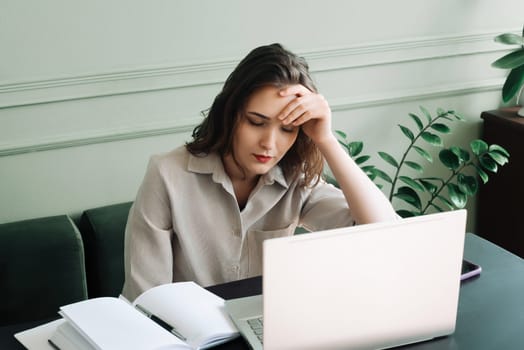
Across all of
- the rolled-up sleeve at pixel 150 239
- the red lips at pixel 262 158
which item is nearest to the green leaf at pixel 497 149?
the red lips at pixel 262 158

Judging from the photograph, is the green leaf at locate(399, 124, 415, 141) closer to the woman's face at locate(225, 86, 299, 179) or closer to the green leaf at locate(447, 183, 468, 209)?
the green leaf at locate(447, 183, 468, 209)

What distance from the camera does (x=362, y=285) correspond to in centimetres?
121

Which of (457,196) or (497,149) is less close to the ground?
(497,149)

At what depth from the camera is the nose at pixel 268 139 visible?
Answer: 64.9 inches

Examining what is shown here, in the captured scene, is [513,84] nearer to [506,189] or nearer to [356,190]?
[506,189]

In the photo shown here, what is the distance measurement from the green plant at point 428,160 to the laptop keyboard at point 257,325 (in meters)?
1.46

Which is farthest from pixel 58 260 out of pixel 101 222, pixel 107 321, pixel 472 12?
pixel 472 12

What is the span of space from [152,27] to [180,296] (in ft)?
4.42

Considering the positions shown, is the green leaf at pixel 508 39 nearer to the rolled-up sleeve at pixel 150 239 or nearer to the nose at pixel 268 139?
the nose at pixel 268 139

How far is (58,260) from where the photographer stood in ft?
7.73

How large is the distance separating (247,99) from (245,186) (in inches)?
9.4

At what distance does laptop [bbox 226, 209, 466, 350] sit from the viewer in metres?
1.16

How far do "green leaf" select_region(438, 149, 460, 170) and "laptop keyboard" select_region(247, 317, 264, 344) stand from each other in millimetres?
1733

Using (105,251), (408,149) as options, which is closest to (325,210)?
(105,251)
